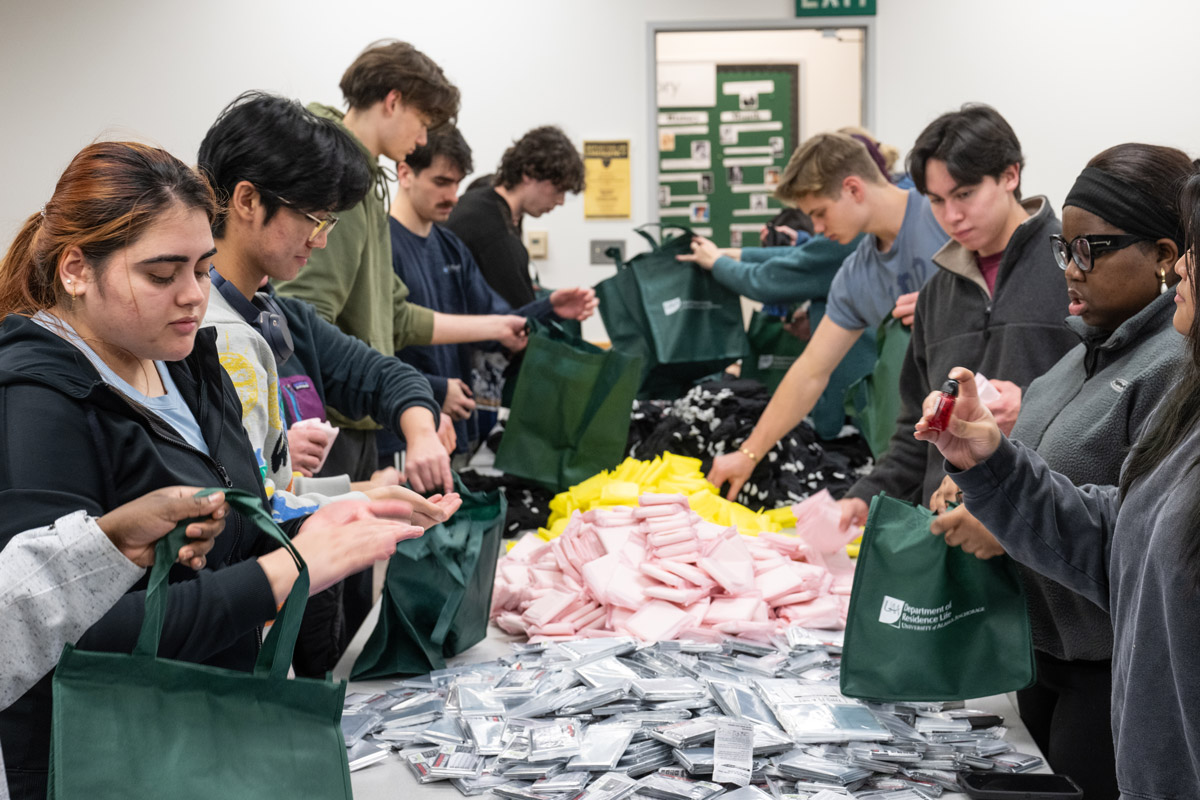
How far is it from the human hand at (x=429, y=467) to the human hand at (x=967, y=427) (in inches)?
42.9

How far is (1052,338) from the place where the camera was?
2.13 meters

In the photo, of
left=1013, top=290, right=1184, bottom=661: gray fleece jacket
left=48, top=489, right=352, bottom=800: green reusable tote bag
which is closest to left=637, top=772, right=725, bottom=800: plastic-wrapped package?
left=48, top=489, right=352, bottom=800: green reusable tote bag

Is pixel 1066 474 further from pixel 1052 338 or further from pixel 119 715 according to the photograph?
pixel 119 715

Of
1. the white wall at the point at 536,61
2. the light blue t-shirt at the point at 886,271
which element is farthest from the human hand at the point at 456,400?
the white wall at the point at 536,61

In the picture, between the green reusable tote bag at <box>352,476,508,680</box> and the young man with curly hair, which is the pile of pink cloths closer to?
the green reusable tote bag at <box>352,476,508,680</box>

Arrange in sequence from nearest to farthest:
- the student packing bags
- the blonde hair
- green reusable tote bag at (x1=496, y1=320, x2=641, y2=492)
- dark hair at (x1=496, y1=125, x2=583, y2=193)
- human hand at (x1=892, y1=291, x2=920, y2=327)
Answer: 1. human hand at (x1=892, y1=291, x2=920, y2=327)
2. the blonde hair
3. green reusable tote bag at (x1=496, y1=320, x2=641, y2=492)
4. the student packing bags
5. dark hair at (x1=496, y1=125, x2=583, y2=193)

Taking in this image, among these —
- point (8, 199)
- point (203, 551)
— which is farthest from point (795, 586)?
point (8, 199)

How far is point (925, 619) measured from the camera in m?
1.77

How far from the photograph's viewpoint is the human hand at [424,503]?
1.59m

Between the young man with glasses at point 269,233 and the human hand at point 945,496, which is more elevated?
the young man with glasses at point 269,233

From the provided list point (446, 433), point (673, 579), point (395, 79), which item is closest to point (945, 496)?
point (673, 579)

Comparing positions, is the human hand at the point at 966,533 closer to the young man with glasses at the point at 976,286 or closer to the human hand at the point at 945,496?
the human hand at the point at 945,496

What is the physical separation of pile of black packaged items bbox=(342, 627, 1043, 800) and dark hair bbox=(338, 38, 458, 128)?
165 centimetres

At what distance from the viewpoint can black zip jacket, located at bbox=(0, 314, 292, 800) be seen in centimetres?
113
